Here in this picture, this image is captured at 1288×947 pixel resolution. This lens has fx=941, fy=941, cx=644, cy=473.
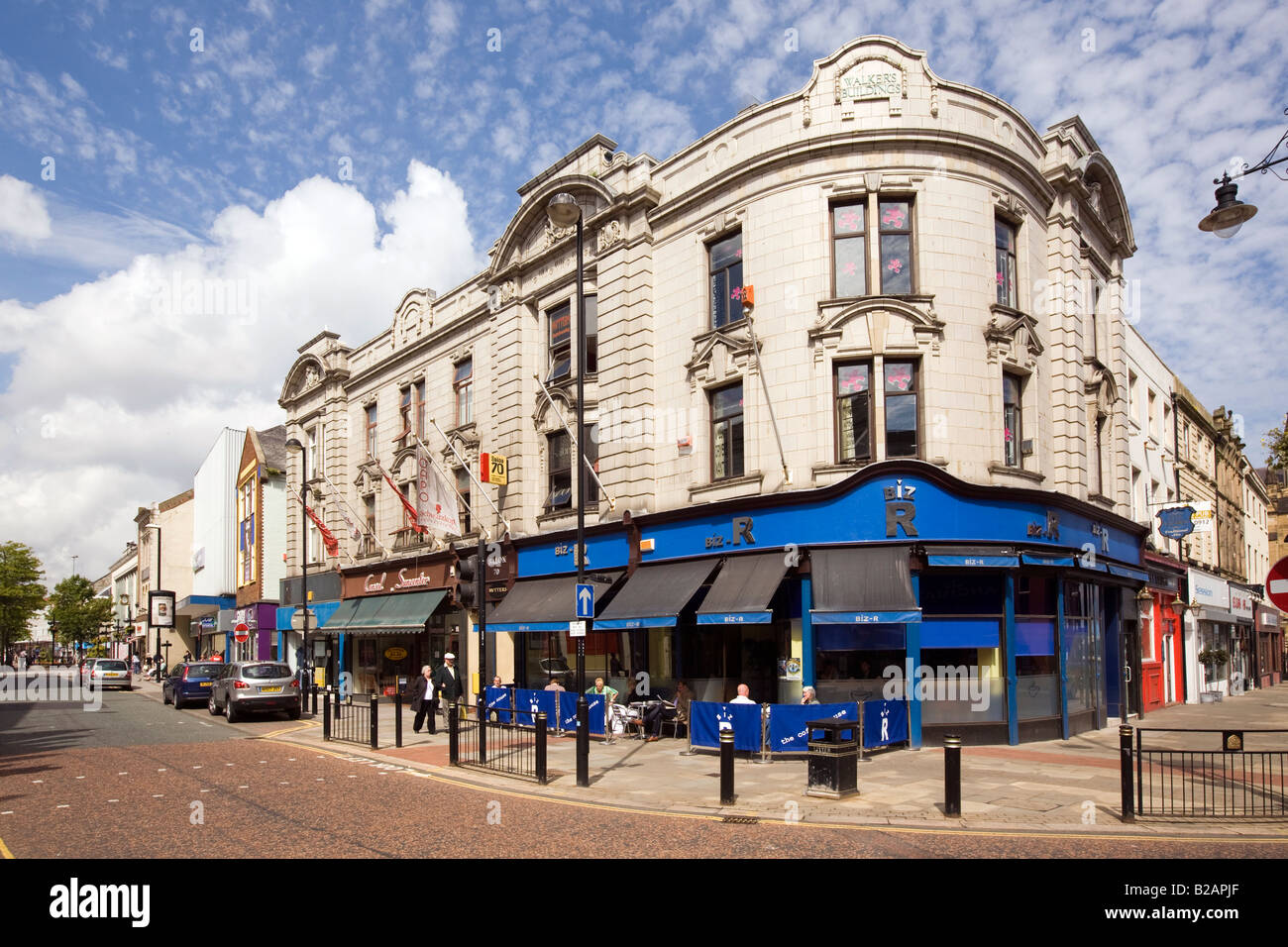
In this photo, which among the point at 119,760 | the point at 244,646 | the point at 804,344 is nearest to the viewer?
the point at 119,760

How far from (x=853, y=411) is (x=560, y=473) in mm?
9614

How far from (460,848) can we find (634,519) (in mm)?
13397

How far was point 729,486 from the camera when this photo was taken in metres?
20.6

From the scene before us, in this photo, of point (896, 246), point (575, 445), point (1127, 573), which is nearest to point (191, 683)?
point (575, 445)

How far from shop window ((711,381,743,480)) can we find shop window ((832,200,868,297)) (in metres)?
3.15

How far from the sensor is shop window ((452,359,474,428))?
30156 mm

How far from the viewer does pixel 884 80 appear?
19.6 meters

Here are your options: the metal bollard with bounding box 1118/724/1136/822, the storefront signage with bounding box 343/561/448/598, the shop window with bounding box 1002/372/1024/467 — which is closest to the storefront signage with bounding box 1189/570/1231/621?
the shop window with bounding box 1002/372/1024/467

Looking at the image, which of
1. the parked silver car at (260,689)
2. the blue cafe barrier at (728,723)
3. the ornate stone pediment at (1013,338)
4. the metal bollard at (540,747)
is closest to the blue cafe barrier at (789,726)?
the blue cafe barrier at (728,723)

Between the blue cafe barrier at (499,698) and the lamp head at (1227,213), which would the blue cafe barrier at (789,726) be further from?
the lamp head at (1227,213)

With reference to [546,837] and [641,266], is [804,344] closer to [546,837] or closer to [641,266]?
[641,266]

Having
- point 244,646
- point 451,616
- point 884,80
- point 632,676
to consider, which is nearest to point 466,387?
→ point 451,616

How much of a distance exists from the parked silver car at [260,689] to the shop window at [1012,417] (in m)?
19.8

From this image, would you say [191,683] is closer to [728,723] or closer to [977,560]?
[728,723]
